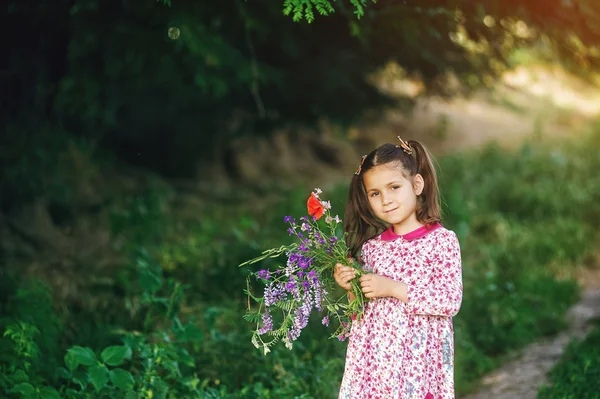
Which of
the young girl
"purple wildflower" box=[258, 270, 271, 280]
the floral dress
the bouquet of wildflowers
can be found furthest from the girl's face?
"purple wildflower" box=[258, 270, 271, 280]

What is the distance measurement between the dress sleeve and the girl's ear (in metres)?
0.21

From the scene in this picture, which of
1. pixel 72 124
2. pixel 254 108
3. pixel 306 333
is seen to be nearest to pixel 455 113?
pixel 254 108

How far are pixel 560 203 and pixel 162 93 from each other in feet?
14.3

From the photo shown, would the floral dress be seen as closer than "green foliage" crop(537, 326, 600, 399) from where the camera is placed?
Yes

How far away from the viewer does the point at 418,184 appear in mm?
3266

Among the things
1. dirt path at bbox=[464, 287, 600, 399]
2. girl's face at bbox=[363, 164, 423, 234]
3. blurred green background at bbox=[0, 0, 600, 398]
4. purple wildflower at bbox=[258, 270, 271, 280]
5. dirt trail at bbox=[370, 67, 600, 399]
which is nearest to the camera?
purple wildflower at bbox=[258, 270, 271, 280]

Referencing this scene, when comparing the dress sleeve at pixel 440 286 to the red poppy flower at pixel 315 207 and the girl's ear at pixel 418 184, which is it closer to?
the girl's ear at pixel 418 184

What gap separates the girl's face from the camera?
317 centimetres

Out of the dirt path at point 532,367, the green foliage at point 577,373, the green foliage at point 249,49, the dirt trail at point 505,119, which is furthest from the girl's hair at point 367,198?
the dirt trail at point 505,119

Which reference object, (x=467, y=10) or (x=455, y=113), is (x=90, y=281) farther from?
(x=455, y=113)

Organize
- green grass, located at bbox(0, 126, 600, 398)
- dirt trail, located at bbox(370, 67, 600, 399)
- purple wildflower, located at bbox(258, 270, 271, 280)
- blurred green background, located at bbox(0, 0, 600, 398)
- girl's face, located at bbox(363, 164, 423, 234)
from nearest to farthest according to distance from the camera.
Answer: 1. purple wildflower, located at bbox(258, 270, 271, 280)
2. girl's face, located at bbox(363, 164, 423, 234)
3. blurred green background, located at bbox(0, 0, 600, 398)
4. green grass, located at bbox(0, 126, 600, 398)
5. dirt trail, located at bbox(370, 67, 600, 399)

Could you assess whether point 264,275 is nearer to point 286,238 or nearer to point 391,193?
point 391,193

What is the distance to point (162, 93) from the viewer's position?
751 cm

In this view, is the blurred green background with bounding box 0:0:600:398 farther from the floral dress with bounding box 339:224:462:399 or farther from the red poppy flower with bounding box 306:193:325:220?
the red poppy flower with bounding box 306:193:325:220
